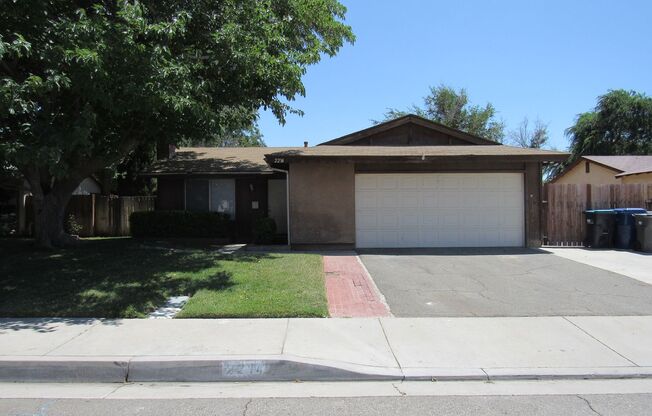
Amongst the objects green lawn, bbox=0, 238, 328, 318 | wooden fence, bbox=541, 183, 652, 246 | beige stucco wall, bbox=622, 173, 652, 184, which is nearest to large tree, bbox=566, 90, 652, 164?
beige stucco wall, bbox=622, 173, 652, 184

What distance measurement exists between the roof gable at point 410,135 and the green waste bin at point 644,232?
6066 millimetres

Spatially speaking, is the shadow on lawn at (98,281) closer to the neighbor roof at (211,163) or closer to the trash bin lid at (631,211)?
the neighbor roof at (211,163)

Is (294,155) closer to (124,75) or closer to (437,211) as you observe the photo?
(437,211)

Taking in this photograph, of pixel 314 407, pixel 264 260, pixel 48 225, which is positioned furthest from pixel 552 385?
pixel 48 225

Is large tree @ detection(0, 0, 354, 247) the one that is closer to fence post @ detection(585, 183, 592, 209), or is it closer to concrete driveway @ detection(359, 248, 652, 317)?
concrete driveway @ detection(359, 248, 652, 317)

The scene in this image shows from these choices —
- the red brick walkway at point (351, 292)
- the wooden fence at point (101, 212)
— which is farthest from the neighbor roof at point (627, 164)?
the wooden fence at point (101, 212)

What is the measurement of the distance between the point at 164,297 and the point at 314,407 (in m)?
4.48

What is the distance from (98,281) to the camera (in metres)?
9.20

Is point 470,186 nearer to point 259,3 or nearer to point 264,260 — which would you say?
point 264,260

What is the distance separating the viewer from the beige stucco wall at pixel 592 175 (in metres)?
28.4

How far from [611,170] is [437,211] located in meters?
18.4

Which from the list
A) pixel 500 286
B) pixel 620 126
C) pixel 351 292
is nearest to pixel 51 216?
pixel 351 292

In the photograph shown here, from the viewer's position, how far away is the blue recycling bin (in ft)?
47.9

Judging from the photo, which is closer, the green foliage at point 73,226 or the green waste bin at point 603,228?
the green waste bin at point 603,228
